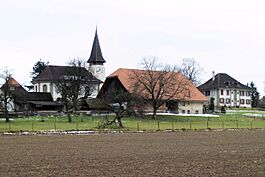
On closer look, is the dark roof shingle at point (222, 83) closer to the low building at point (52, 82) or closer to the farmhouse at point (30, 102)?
the low building at point (52, 82)

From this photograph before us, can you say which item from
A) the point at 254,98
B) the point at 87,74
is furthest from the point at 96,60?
the point at 254,98

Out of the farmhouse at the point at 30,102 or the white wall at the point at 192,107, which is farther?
the white wall at the point at 192,107

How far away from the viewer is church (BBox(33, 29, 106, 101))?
115588 millimetres

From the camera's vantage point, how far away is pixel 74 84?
98062mm

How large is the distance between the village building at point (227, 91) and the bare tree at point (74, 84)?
125 feet

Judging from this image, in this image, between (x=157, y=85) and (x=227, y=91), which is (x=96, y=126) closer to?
(x=157, y=85)

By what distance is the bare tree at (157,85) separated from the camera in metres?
89.9

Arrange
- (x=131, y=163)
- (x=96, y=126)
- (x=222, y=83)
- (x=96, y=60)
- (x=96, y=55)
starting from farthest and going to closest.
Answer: (x=222, y=83)
(x=96, y=55)
(x=96, y=60)
(x=96, y=126)
(x=131, y=163)

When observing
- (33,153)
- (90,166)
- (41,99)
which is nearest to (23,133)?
(33,153)

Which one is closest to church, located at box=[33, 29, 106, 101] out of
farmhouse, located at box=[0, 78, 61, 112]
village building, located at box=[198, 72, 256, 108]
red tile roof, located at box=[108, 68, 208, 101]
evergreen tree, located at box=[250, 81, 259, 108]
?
farmhouse, located at box=[0, 78, 61, 112]

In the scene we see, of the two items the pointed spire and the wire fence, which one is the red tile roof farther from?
the wire fence

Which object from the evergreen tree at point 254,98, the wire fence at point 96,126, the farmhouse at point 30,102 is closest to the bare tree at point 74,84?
the farmhouse at point 30,102

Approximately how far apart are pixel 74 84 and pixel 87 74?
997 cm

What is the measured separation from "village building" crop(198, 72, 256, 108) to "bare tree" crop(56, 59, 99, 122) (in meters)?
38.0
